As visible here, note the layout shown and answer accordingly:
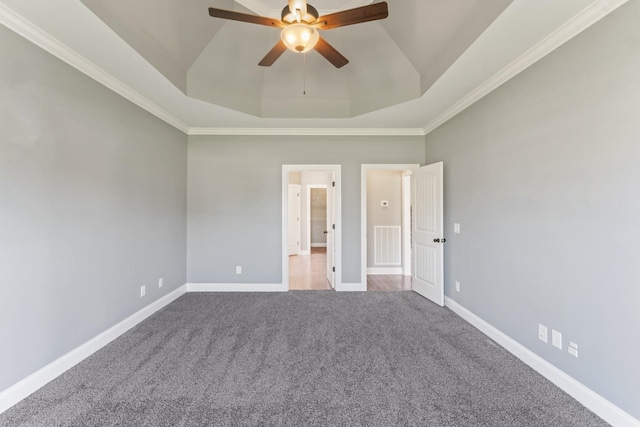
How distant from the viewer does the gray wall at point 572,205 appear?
5.37ft

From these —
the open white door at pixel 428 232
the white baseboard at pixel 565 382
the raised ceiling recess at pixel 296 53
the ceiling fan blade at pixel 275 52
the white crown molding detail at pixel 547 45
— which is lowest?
the white baseboard at pixel 565 382

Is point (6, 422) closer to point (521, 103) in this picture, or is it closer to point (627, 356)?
point (627, 356)

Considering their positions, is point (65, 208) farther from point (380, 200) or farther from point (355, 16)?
point (380, 200)

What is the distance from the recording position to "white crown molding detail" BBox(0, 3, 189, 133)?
183cm

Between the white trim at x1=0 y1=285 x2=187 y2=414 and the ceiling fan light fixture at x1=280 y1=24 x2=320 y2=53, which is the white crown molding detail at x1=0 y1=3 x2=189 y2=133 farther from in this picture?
the white trim at x1=0 y1=285 x2=187 y2=414

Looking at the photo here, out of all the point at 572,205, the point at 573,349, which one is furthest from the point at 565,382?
the point at 572,205

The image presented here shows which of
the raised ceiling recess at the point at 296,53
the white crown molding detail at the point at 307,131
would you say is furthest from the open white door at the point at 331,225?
the raised ceiling recess at the point at 296,53

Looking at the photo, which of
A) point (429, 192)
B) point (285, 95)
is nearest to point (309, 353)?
point (429, 192)

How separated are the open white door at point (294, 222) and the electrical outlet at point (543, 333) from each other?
6363 mm

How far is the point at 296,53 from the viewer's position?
134 inches

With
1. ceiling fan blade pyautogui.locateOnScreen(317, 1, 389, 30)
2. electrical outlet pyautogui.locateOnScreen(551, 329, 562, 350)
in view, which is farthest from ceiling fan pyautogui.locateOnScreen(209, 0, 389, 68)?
electrical outlet pyautogui.locateOnScreen(551, 329, 562, 350)

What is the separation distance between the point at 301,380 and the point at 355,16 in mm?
2766

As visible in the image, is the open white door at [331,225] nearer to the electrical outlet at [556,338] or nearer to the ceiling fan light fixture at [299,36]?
the ceiling fan light fixture at [299,36]

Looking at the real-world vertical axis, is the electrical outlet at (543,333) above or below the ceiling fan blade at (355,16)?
below
